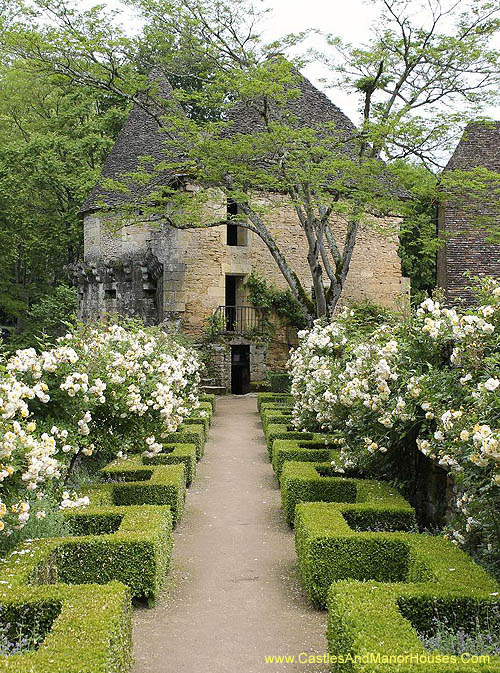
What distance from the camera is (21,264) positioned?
32.7 metres

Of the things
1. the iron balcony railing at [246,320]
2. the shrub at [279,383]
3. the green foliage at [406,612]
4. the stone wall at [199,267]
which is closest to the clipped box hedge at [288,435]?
the green foliage at [406,612]

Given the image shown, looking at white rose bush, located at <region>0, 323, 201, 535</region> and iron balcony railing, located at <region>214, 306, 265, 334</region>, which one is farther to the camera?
iron balcony railing, located at <region>214, 306, 265, 334</region>

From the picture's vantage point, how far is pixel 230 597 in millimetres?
5938

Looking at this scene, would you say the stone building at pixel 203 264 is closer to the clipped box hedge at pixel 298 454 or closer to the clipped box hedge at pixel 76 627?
the clipped box hedge at pixel 298 454

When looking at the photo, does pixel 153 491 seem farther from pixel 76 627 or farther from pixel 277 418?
pixel 277 418

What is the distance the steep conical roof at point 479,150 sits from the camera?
913 inches

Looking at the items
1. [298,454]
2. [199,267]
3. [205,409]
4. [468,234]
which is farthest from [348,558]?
[468,234]

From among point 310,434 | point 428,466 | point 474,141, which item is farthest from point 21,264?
point 428,466

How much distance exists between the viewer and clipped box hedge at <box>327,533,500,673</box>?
3527 mm

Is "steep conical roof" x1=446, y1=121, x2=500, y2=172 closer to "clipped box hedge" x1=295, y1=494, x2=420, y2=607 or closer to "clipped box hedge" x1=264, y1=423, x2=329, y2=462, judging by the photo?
"clipped box hedge" x1=264, y1=423, x2=329, y2=462

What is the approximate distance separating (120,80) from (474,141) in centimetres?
1181

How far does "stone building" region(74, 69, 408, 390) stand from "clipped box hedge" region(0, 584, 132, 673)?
659 inches

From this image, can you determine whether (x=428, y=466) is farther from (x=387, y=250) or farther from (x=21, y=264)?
(x=21, y=264)

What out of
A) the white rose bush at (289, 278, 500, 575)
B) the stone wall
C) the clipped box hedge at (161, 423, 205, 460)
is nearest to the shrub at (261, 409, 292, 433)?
the clipped box hedge at (161, 423, 205, 460)
